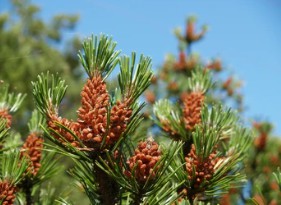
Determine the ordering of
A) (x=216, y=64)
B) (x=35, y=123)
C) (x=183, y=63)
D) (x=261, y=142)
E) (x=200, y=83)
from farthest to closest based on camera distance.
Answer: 1. (x=216, y=64)
2. (x=183, y=63)
3. (x=261, y=142)
4. (x=200, y=83)
5. (x=35, y=123)

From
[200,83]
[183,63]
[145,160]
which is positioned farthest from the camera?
[183,63]

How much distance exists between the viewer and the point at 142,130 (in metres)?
1.50

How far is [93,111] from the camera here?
3.18 ft

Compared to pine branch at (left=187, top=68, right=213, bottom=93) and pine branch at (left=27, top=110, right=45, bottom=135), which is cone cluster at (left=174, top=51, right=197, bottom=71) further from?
pine branch at (left=27, top=110, right=45, bottom=135)

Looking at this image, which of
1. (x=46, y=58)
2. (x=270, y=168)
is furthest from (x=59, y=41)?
(x=270, y=168)

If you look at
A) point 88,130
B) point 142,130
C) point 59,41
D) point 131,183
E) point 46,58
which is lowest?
point 131,183

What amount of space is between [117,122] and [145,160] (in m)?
0.11

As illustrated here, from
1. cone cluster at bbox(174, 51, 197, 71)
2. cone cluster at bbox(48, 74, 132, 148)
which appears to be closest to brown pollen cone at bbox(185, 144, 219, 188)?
cone cluster at bbox(48, 74, 132, 148)

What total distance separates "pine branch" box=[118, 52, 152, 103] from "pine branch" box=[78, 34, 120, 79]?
0.13 ft

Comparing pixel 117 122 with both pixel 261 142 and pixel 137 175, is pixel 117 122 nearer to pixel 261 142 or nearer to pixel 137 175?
pixel 137 175

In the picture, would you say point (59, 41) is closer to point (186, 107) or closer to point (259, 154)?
point (259, 154)

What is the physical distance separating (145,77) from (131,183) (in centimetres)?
26

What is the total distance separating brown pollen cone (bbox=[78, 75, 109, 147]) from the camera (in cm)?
96

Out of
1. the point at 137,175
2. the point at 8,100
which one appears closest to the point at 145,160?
the point at 137,175
